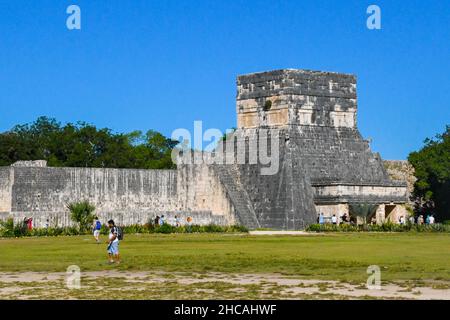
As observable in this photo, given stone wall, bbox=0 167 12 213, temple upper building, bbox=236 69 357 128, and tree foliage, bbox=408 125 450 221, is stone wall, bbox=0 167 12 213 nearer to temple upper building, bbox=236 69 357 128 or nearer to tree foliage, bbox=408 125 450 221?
temple upper building, bbox=236 69 357 128

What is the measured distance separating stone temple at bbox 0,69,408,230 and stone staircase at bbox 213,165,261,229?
0.06m

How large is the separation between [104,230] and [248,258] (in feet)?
59.3

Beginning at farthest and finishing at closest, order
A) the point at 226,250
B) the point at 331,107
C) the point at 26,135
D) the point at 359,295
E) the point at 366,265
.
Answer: the point at 26,135
the point at 331,107
the point at 226,250
the point at 366,265
the point at 359,295

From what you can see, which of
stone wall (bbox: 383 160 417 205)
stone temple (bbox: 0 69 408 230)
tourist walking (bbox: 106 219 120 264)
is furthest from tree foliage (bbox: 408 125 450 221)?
tourist walking (bbox: 106 219 120 264)

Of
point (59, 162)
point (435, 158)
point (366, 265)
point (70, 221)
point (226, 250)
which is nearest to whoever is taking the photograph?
point (366, 265)

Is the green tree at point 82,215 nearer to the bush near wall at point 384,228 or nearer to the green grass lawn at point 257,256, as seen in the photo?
the green grass lawn at point 257,256

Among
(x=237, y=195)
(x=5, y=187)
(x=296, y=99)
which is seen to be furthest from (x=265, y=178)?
(x=5, y=187)

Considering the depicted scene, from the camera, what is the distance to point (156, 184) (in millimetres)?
50875

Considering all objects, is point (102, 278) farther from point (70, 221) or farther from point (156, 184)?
point (156, 184)

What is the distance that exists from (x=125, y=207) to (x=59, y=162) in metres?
19.1

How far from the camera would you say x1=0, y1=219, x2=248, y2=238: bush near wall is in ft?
136

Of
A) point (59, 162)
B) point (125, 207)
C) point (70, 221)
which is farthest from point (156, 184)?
point (59, 162)
